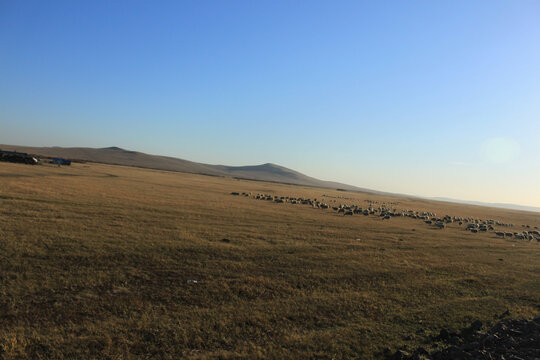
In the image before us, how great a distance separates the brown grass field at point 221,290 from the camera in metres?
7.10

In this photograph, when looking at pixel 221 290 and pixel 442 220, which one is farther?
pixel 442 220

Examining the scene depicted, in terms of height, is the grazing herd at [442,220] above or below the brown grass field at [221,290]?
above

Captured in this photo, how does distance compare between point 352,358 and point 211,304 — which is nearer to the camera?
point 352,358

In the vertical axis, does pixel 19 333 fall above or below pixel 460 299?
below

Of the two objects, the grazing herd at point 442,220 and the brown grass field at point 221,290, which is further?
the grazing herd at point 442,220

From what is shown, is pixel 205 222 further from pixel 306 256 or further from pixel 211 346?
pixel 211 346

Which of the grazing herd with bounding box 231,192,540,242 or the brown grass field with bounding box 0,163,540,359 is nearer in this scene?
the brown grass field with bounding box 0,163,540,359

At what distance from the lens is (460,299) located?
10984mm

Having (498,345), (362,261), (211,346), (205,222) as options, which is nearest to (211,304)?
(211,346)

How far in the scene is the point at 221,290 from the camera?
998cm

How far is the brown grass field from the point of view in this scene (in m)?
7.10

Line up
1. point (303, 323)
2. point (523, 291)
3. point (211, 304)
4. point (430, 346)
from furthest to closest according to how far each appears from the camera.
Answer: point (523, 291)
point (211, 304)
point (303, 323)
point (430, 346)

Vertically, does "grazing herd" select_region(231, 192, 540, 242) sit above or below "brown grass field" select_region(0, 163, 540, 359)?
above

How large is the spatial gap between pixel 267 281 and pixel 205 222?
11.3m
